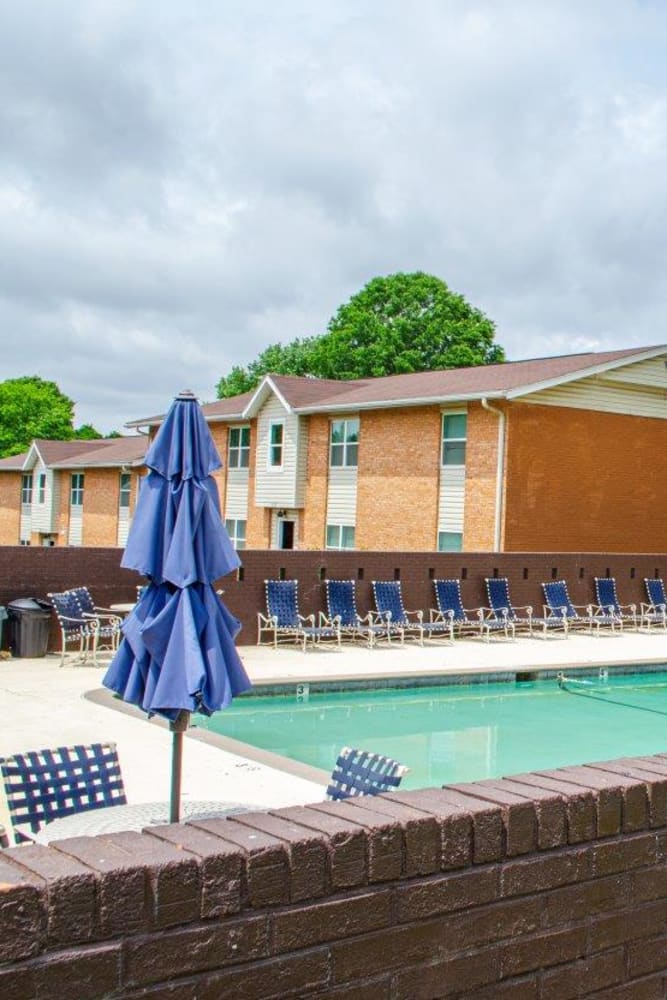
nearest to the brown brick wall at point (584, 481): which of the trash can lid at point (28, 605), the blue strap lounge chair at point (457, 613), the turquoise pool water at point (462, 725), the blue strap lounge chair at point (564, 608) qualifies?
the blue strap lounge chair at point (564, 608)

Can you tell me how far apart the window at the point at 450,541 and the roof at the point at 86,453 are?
16.6 m

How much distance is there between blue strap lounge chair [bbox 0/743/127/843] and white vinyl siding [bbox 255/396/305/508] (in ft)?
78.6

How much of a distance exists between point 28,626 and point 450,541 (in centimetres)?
1248

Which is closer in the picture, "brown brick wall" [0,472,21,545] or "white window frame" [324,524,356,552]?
"white window frame" [324,524,356,552]

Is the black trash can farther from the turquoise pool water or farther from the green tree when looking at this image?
the green tree

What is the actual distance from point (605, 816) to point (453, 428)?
2249cm

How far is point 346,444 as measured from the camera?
28219 millimetres

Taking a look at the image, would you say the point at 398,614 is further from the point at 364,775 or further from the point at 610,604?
the point at 364,775

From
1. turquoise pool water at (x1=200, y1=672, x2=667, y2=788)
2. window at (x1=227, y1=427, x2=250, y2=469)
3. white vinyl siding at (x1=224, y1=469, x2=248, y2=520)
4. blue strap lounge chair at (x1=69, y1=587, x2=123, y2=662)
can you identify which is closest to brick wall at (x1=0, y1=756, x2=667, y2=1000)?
turquoise pool water at (x1=200, y1=672, x2=667, y2=788)

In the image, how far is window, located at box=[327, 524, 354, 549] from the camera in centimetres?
2820

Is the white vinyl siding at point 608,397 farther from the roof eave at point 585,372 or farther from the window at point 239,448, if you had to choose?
the window at point 239,448

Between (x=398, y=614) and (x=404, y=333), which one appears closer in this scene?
(x=398, y=614)

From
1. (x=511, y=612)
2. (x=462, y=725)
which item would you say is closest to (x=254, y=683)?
(x=462, y=725)

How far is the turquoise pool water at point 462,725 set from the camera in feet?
37.6
